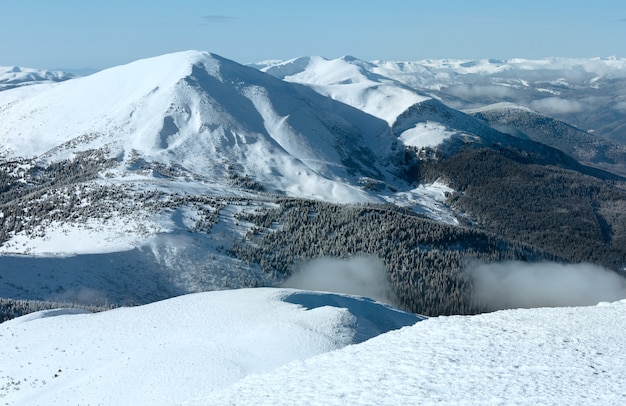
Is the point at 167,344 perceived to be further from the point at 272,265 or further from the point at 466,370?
the point at 272,265

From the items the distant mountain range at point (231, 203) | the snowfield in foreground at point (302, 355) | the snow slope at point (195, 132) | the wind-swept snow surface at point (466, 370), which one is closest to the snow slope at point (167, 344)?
the snowfield in foreground at point (302, 355)

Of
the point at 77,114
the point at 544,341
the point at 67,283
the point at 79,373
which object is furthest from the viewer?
the point at 77,114

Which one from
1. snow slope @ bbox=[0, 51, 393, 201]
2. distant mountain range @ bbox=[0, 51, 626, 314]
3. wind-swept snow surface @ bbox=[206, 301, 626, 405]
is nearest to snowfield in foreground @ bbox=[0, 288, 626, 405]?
wind-swept snow surface @ bbox=[206, 301, 626, 405]

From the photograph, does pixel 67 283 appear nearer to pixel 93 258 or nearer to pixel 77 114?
pixel 93 258

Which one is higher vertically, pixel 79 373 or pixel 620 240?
pixel 79 373

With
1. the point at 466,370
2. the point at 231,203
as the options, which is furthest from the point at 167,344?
the point at 231,203

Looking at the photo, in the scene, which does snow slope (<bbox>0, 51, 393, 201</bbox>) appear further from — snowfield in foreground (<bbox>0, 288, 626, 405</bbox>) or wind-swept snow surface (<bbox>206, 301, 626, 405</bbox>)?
wind-swept snow surface (<bbox>206, 301, 626, 405</bbox>)

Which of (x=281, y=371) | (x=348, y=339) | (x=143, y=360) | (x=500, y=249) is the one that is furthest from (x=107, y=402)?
(x=500, y=249)

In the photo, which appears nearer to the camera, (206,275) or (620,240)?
(206,275)
